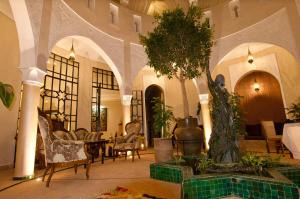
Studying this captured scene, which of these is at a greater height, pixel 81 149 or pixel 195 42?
pixel 195 42

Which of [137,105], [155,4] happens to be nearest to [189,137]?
[137,105]

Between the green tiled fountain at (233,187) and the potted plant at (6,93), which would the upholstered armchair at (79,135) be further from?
the green tiled fountain at (233,187)

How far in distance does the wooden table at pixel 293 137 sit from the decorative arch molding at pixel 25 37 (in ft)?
20.0

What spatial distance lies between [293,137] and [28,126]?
6.05 metres

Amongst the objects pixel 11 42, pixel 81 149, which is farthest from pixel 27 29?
pixel 81 149

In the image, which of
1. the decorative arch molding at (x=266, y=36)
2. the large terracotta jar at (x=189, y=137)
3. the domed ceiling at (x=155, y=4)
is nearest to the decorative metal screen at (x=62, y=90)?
the domed ceiling at (x=155, y=4)

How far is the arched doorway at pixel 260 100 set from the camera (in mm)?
8188

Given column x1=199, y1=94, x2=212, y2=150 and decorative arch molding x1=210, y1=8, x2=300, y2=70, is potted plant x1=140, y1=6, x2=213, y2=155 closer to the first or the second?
column x1=199, y1=94, x2=212, y2=150

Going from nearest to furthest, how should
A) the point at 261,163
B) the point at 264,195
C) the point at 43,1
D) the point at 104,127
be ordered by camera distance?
the point at 264,195 < the point at 261,163 < the point at 43,1 < the point at 104,127

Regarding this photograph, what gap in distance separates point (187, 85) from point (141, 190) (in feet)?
26.5

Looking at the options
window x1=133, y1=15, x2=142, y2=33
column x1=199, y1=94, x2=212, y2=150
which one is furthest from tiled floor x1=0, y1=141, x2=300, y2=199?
window x1=133, y1=15, x2=142, y2=33

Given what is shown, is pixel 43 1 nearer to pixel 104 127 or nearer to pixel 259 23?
pixel 259 23

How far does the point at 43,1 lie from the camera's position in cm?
450

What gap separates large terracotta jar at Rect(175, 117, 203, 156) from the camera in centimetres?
461
